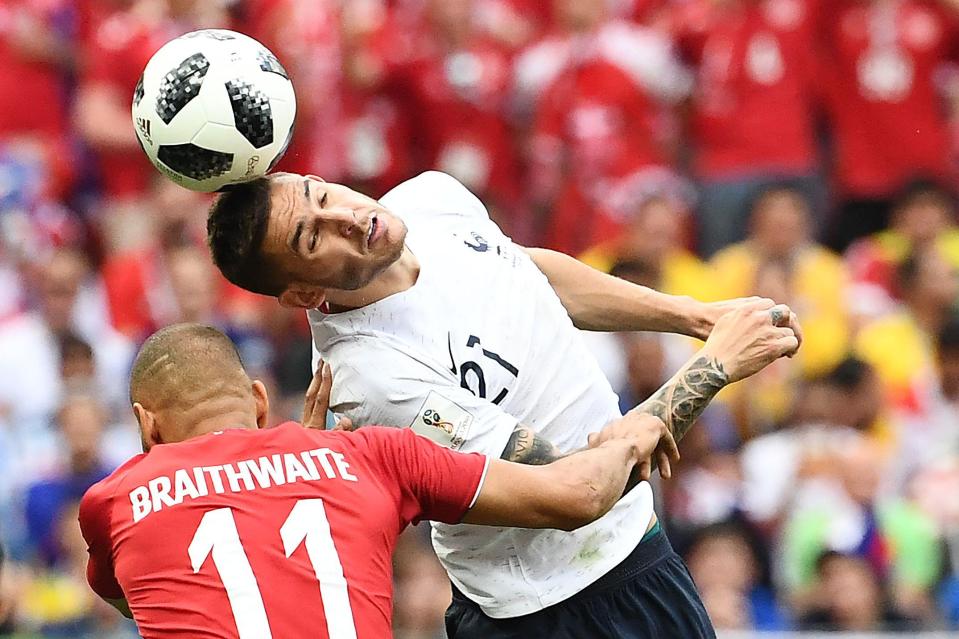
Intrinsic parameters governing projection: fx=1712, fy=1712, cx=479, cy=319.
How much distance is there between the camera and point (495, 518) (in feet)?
14.1

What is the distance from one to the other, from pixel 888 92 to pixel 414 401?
640 centimetres

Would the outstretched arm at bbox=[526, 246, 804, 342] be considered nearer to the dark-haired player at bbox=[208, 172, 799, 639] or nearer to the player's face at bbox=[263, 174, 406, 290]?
the dark-haired player at bbox=[208, 172, 799, 639]

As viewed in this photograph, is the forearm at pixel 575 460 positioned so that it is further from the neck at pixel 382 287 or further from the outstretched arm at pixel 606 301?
the outstretched arm at pixel 606 301

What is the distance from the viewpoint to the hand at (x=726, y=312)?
486 centimetres

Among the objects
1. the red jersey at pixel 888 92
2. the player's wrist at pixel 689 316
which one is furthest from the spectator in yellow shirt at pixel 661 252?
the player's wrist at pixel 689 316

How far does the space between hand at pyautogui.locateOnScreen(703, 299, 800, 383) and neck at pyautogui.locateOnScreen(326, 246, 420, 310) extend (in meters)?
0.87

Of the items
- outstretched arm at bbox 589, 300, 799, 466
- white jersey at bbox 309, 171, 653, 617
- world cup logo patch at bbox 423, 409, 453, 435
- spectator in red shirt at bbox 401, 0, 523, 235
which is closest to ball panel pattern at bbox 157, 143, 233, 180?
white jersey at bbox 309, 171, 653, 617

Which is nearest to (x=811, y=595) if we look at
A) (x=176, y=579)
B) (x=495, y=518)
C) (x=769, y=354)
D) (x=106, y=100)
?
(x=769, y=354)

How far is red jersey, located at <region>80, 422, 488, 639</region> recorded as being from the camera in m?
4.04

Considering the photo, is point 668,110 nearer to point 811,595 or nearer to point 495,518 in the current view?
point 811,595

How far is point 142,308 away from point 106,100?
1.41 meters

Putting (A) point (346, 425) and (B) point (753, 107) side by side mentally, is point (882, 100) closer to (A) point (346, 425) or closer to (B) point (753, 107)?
(B) point (753, 107)

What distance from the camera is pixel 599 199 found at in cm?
1041

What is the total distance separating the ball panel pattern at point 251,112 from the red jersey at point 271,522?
84 centimetres
